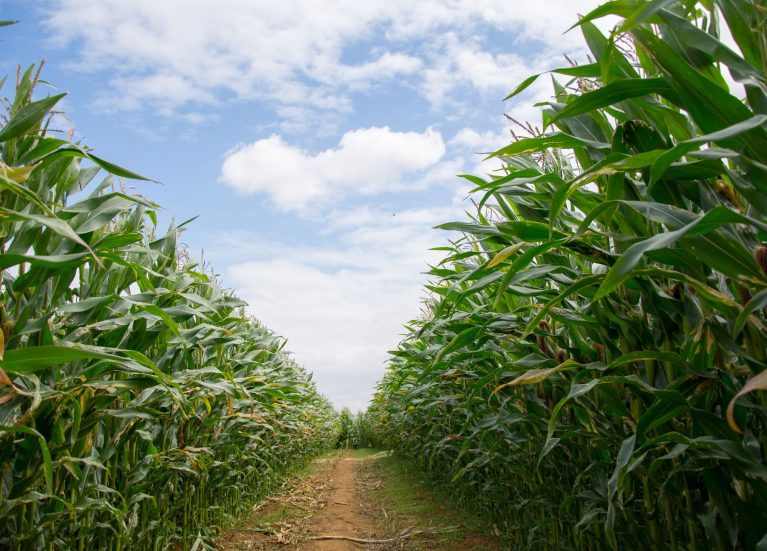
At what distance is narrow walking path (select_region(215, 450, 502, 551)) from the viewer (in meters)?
4.78

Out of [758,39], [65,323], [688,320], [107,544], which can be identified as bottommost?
[107,544]

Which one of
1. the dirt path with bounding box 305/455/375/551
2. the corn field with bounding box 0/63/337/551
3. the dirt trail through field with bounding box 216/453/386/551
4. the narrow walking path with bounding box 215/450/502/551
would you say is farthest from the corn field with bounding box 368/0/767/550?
the dirt trail through field with bounding box 216/453/386/551

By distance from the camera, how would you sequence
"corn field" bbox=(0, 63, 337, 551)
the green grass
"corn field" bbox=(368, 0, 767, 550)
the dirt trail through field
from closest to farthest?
"corn field" bbox=(368, 0, 767, 550)
"corn field" bbox=(0, 63, 337, 551)
the green grass
the dirt trail through field

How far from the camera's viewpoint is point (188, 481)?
393 cm

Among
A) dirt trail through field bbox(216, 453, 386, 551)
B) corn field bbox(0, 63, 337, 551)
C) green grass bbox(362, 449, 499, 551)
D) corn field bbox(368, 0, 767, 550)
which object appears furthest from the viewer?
dirt trail through field bbox(216, 453, 386, 551)

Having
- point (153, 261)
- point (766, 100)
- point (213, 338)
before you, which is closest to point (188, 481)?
point (213, 338)

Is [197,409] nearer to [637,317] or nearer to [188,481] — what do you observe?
[188,481]

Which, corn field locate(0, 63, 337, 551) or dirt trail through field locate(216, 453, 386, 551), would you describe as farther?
dirt trail through field locate(216, 453, 386, 551)

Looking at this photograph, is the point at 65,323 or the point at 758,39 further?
the point at 65,323

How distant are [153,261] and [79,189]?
0.88m

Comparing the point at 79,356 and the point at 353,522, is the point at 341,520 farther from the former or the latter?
the point at 79,356

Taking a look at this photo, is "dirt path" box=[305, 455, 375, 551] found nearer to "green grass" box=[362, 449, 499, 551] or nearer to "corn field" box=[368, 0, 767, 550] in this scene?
"green grass" box=[362, 449, 499, 551]

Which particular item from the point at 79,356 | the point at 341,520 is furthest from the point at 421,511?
the point at 79,356

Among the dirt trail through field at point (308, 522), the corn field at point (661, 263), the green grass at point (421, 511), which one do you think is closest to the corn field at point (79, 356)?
the corn field at point (661, 263)
